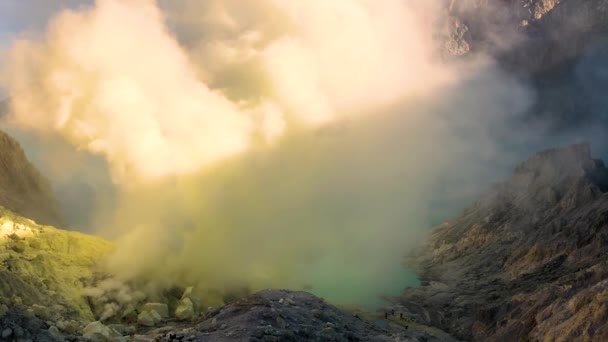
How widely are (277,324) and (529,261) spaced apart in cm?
9741

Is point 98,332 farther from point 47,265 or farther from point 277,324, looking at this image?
point 47,265

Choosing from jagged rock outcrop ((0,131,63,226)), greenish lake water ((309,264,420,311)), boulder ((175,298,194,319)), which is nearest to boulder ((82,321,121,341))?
boulder ((175,298,194,319))

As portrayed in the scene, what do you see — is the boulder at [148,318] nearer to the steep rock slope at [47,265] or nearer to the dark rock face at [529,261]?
the steep rock slope at [47,265]

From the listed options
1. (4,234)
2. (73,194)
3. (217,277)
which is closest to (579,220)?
(217,277)

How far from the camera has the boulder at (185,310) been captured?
9344 cm

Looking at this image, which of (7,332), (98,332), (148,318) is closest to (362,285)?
(148,318)

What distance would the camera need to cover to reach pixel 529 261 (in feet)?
434

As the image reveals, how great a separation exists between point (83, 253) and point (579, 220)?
116m

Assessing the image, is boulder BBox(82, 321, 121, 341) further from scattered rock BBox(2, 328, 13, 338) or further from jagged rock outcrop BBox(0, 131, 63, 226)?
jagged rock outcrop BBox(0, 131, 63, 226)

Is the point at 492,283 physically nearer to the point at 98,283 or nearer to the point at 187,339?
the point at 98,283

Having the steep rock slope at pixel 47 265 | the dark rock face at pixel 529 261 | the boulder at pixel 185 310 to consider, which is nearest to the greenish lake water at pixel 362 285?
the dark rock face at pixel 529 261

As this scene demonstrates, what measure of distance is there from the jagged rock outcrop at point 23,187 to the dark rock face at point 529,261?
9087 cm

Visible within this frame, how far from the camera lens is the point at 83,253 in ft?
335

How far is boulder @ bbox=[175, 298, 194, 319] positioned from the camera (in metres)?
93.4
